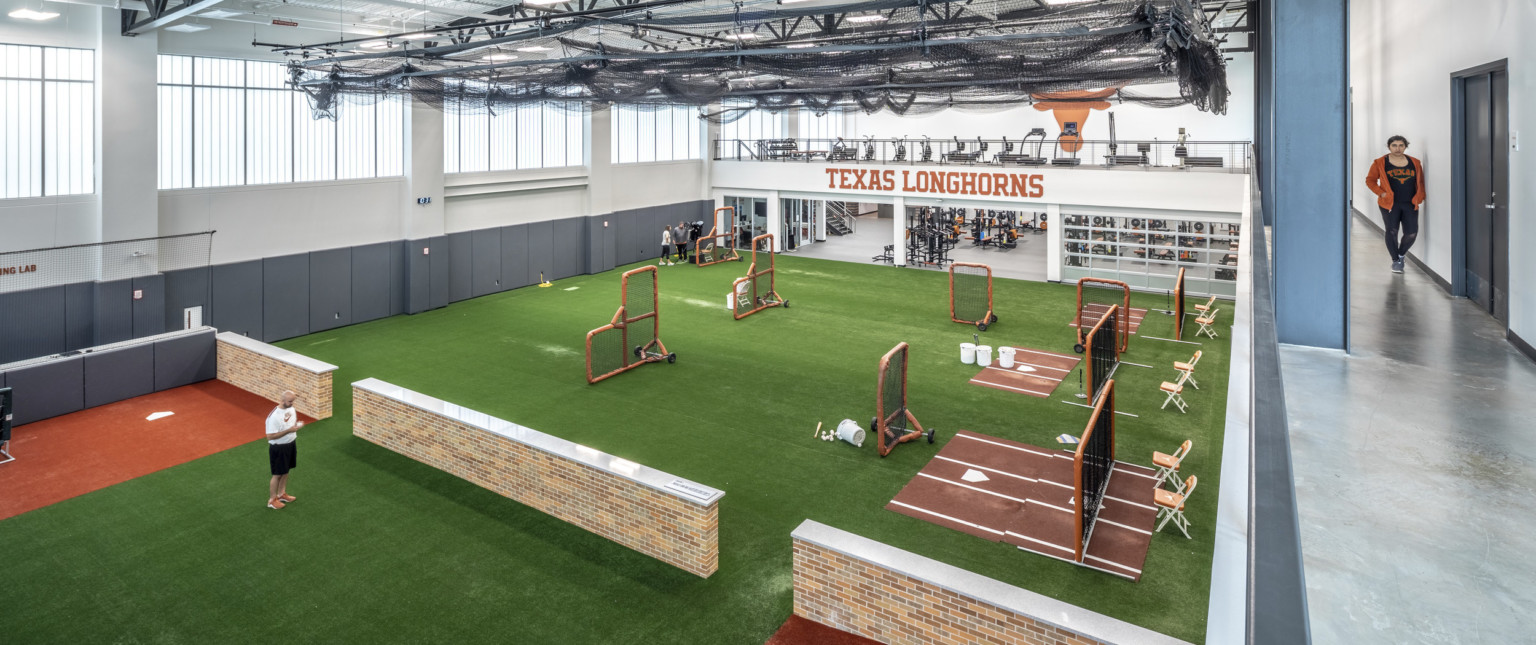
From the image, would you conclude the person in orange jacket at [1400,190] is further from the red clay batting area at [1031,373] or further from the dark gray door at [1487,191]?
the red clay batting area at [1031,373]

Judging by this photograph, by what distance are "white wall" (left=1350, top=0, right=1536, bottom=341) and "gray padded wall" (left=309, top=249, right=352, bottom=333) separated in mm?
19908

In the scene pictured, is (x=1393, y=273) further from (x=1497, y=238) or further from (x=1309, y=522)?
(x=1309, y=522)

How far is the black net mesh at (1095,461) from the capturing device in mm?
8516

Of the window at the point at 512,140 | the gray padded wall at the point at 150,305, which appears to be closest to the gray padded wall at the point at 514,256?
the window at the point at 512,140

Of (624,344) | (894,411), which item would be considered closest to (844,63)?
(894,411)

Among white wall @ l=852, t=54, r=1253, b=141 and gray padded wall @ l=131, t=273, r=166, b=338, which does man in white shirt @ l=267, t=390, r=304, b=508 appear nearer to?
gray padded wall @ l=131, t=273, r=166, b=338

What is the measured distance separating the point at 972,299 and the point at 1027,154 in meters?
13.6

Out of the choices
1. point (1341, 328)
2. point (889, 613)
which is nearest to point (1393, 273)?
point (1341, 328)

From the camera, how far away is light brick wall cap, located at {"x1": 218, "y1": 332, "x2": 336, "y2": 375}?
43.3 ft

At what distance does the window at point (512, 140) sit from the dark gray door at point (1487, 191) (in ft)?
62.1

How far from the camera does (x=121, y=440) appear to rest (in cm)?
1245

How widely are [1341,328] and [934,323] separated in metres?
13.8

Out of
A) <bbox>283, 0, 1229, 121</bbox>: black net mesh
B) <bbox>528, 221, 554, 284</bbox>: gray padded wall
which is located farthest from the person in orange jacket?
<bbox>528, 221, 554, 284</bbox>: gray padded wall

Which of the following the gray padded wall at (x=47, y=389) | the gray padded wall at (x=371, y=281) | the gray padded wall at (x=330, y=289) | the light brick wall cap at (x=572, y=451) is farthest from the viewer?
the gray padded wall at (x=371, y=281)
